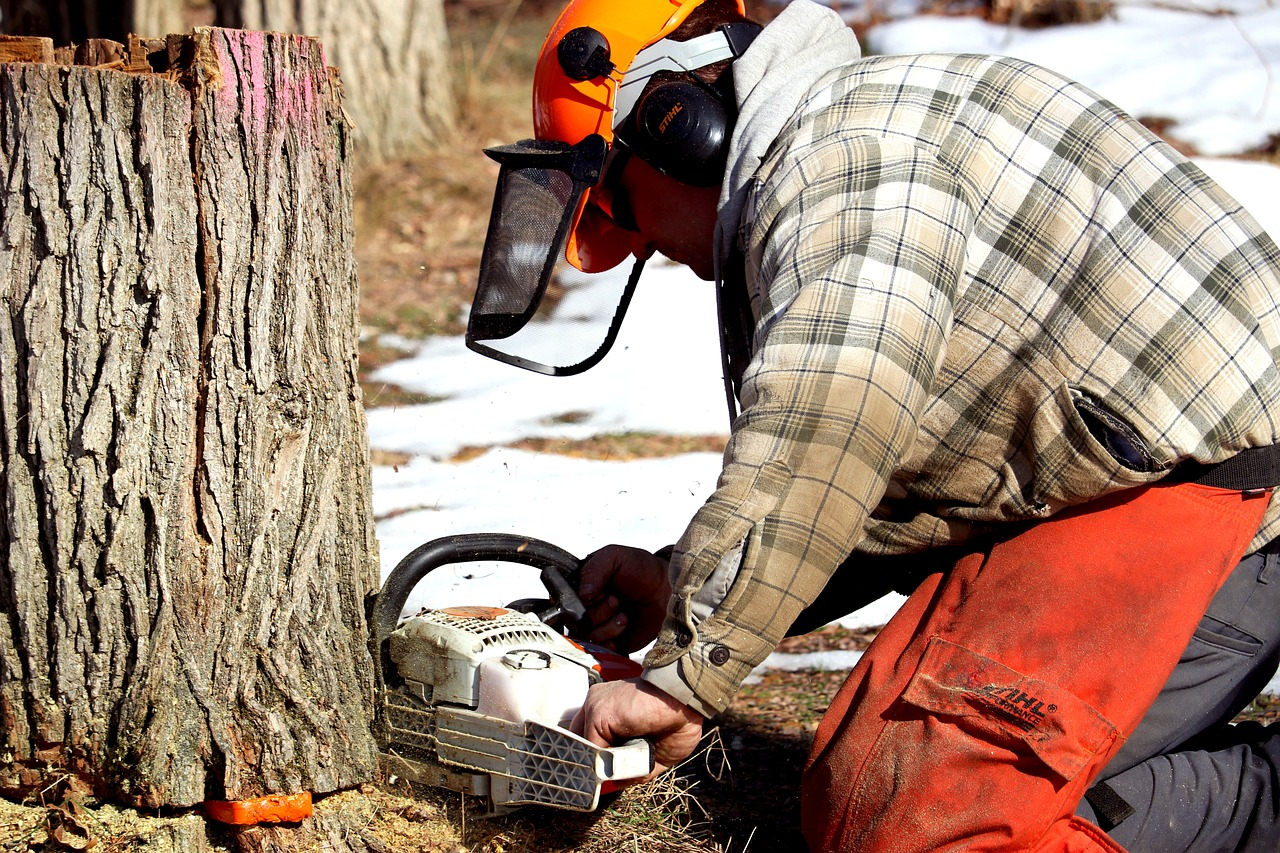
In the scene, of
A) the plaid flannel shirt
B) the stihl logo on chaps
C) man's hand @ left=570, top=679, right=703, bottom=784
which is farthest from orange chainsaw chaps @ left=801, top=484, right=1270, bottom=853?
man's hand @ left=570, top=679, right=703, bottom=784

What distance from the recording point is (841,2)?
10.2 metres

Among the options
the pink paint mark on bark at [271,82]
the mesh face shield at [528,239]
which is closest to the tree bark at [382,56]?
the mesh face shield at [528,239]

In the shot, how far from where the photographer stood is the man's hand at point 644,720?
1.89m

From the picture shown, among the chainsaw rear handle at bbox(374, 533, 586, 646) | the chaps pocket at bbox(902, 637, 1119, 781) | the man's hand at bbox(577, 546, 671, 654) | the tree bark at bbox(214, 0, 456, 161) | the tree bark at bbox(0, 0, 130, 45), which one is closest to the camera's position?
the chaps pocket at bbox(902, 637, 1119, 781)

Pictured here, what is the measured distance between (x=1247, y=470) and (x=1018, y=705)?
0.62 metres

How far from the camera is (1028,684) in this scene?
6.65 feet

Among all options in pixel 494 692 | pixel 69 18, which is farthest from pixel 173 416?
pixel 69 18

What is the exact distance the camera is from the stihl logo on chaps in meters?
2.00

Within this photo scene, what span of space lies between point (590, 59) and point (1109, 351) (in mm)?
1121

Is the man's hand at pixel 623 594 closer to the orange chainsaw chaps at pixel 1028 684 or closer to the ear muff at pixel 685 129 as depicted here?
the orange chainsaw chaps at pixel 1028 684

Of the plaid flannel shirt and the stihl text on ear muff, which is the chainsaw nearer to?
the plaid flannel shirt

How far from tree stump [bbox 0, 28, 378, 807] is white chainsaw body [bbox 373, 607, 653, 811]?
173 mm

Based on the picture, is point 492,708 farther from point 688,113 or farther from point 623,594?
point 688,113

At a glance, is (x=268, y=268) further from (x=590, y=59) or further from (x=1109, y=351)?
(x=1109, y=351)
